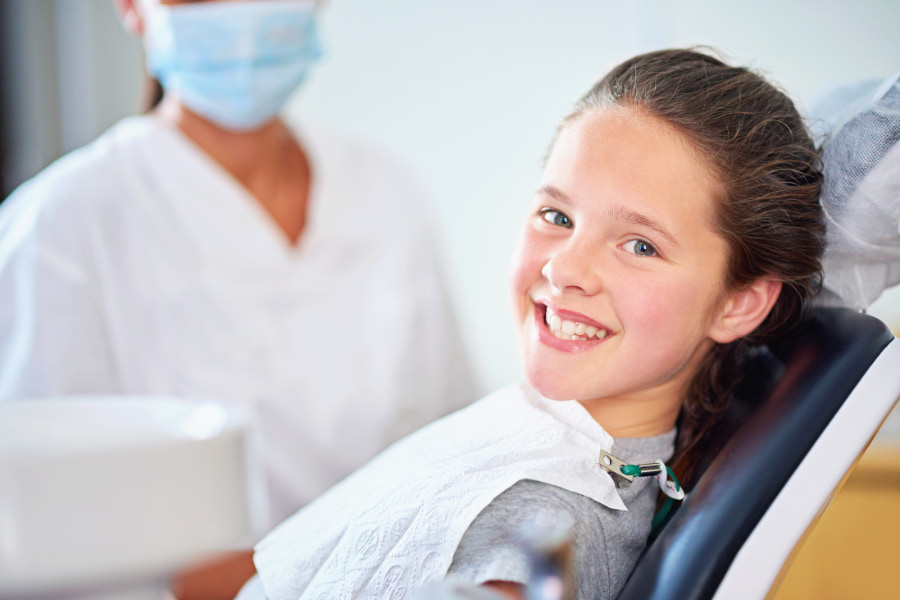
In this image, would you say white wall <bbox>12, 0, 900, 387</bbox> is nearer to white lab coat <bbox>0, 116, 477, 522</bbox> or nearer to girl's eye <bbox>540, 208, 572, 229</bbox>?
white lab coat <bbox>0, 116, 477, 522</bbox>

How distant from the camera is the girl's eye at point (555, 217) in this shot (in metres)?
0.92

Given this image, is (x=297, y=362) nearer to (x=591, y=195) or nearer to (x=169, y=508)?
(x=591, y=195)

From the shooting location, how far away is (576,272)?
832mm

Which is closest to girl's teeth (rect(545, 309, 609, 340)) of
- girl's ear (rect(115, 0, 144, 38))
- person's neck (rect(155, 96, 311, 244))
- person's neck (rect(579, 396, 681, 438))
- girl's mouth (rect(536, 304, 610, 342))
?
girl's mouth (rect(536, 304, 610, 342))

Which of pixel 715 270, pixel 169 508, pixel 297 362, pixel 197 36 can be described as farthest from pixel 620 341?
pixel 197 36

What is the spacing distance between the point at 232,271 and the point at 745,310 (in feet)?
3.39

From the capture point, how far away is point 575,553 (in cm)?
76

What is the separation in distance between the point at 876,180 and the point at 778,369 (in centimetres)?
24

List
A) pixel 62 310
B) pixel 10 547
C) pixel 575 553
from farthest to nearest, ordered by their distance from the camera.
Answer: pixel 62 310 < pixel 575 553 < pixel 10 547

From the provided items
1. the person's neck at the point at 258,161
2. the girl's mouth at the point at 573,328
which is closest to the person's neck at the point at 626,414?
the girl's mouth at the point at 573,328

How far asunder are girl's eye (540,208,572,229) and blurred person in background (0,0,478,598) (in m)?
0.80

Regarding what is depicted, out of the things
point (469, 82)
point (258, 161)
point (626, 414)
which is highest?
point (469, 82)

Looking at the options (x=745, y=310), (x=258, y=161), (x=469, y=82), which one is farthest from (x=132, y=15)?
(x=745, y=310)

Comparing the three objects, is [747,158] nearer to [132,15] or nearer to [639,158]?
[639,158]
